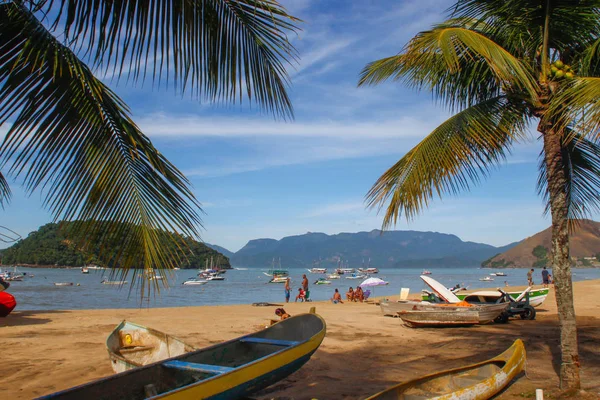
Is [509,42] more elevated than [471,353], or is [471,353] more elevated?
[509,42]

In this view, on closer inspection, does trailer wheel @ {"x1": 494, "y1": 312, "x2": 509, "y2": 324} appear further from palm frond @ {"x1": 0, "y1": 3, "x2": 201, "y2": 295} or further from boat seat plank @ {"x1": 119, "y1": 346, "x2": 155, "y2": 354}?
palm frond @ {"x1": 0, "y1": 3, "x2": 201, "y2": 295}

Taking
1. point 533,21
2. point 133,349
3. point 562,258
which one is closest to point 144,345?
point 133,349

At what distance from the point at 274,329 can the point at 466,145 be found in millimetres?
4473

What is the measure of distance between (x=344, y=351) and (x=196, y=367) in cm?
588

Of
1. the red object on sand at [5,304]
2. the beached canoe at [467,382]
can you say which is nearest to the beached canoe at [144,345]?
the beached canoe at [467,382]

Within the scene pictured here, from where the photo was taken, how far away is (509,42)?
310 inches

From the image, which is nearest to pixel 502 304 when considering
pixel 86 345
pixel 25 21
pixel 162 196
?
pixel 86 345

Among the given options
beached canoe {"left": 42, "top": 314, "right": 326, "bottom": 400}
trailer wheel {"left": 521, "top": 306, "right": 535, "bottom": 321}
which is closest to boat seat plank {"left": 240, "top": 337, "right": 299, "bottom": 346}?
beached canoe {"left": 42, "top": 314, "right": 326, "bottom": 400}

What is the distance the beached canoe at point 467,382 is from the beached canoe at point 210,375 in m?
1.53

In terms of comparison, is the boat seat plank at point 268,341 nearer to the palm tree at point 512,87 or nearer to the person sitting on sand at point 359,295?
the palm tree at point 512,87

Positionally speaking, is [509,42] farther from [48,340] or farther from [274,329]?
[48,340]

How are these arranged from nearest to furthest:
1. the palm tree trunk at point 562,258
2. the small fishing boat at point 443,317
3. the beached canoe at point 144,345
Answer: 1. the palm tree trunk at point 562,258
2. the beached canoe at point 144,345
3. the small fishing boat at point 443,317

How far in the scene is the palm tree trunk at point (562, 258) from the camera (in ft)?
23.0

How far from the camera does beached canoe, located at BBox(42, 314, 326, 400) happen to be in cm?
545
